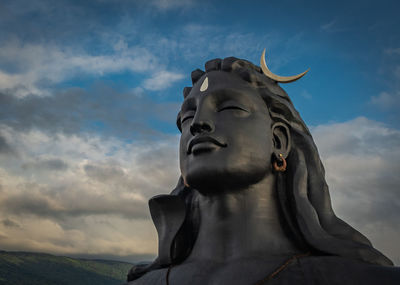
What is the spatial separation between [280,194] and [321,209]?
60cm

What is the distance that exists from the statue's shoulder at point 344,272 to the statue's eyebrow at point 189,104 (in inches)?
112

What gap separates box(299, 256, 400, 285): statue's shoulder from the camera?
445cm

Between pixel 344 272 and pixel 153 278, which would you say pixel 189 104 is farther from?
pixel 344 272

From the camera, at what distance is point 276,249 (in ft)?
18.0

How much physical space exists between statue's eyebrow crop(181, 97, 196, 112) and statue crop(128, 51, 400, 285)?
2 centimetres

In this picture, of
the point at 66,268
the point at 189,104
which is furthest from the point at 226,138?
the point at 66,268

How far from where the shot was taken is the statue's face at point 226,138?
18.5ft

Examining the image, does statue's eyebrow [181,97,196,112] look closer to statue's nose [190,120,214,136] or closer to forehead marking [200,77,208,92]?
forehead marking [200,77,208,92]

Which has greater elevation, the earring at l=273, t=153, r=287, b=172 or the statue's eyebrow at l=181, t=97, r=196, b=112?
the statue's eyebrow at l=181, t=97, r=196, b=112

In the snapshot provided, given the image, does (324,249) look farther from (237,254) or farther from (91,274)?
(91,274)

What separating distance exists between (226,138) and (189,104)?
1064mm

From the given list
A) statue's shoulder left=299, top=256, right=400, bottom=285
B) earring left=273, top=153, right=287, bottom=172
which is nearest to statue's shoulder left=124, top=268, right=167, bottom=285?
statue's shoulder left=299, top=256, right=400, bottom=285

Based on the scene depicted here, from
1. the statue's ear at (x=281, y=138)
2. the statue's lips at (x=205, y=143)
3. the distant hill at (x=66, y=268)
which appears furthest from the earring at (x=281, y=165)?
the distant hill at (x=66, y=268)

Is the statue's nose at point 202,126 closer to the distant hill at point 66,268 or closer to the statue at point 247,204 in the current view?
the statue at point 247,204
